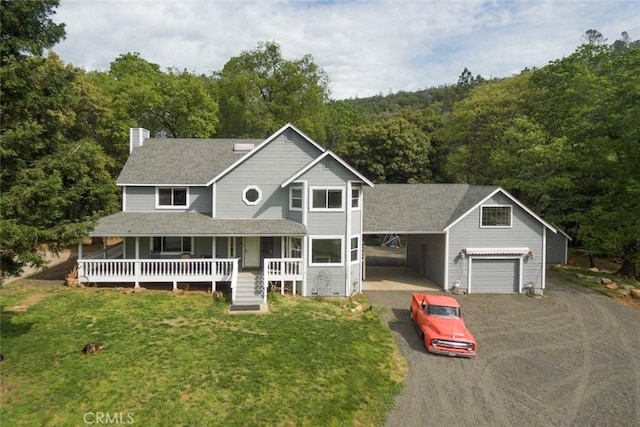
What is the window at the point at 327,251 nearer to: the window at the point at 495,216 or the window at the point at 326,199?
the window at the point at 326,199

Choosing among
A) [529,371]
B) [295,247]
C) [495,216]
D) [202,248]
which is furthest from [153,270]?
[495,216]

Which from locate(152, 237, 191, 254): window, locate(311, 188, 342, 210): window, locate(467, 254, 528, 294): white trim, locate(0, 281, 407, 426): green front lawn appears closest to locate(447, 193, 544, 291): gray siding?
locate(467, 254, 528, 294): white trim

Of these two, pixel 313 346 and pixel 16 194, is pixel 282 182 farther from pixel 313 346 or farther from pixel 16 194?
pixel 16 194

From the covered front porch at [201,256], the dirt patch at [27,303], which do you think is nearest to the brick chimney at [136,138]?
the covered front porch at [201,256]

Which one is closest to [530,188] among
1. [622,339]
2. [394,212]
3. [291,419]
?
[394,212]

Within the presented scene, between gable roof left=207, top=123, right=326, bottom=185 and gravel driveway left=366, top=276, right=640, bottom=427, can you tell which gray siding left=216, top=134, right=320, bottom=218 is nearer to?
gable roof left=207, top=123, right=326, bottom=185

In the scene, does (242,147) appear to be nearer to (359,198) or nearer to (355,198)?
(355,198)
